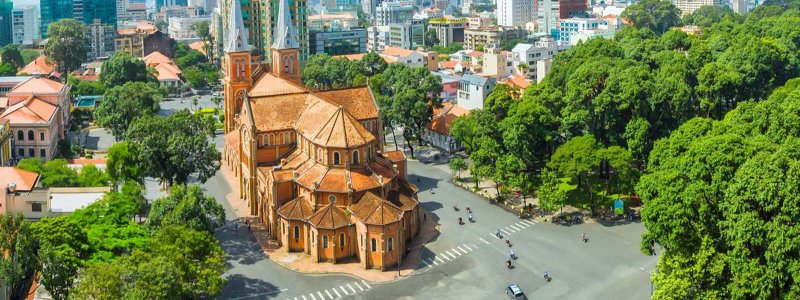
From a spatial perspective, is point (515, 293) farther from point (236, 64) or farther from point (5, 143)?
point (5, 143)

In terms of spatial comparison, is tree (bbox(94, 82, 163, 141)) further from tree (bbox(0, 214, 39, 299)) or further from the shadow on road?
tree (bbox(0, 214, 39, 299))

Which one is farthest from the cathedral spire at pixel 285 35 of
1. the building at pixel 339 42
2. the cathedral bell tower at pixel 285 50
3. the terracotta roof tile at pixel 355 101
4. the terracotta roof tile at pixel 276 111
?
the building at pixel 339 42

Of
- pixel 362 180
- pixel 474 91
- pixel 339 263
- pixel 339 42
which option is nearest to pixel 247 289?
pixel 339 263

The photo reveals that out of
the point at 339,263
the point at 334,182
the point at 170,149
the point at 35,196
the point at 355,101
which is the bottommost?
the point at 339,263

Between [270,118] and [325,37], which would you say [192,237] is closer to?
[270,118]

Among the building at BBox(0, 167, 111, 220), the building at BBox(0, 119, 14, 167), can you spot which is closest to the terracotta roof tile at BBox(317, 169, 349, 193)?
the building at BBox(0, 167, 111, 220)

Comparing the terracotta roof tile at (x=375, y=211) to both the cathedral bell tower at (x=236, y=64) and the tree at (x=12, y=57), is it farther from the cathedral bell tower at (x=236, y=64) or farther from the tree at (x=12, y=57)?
the tree at (x=12, y=57)
